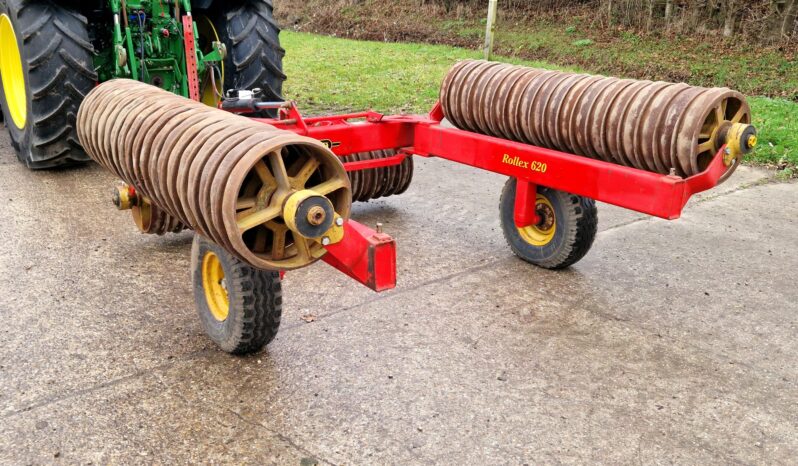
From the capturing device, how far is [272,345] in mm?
3424

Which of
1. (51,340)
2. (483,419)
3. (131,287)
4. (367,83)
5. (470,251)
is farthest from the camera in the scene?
(367,83)

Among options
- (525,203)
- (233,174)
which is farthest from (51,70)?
(233,174)

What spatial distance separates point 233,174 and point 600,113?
206 centimetres

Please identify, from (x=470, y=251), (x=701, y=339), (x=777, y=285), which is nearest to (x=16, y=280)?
(x=470, y=251)

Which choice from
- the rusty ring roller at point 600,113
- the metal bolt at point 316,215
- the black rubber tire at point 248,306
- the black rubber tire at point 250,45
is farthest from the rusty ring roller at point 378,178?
the metal bolt at point 316,215

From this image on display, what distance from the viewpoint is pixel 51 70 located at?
545cm

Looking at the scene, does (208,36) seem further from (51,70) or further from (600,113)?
(600,113)

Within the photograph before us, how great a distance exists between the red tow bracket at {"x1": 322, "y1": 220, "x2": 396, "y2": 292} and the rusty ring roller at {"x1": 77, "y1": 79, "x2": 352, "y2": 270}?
14cm

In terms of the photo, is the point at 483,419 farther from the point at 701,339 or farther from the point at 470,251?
the point at 470,251

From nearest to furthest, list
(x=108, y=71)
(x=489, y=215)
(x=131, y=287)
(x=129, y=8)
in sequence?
(x=131, y=287)
(x=489, y=215)
(x=129, y=8)
(x=108, y=71)

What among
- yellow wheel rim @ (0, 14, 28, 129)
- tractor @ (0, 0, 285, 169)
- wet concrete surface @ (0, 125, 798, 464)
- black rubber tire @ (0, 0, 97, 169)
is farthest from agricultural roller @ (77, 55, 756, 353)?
yellow wheel rim @ (0, 14, 28, 129)

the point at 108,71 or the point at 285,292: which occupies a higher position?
the point at 108,71

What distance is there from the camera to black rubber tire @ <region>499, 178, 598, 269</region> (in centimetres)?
415

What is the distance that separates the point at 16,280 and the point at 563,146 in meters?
2.92
